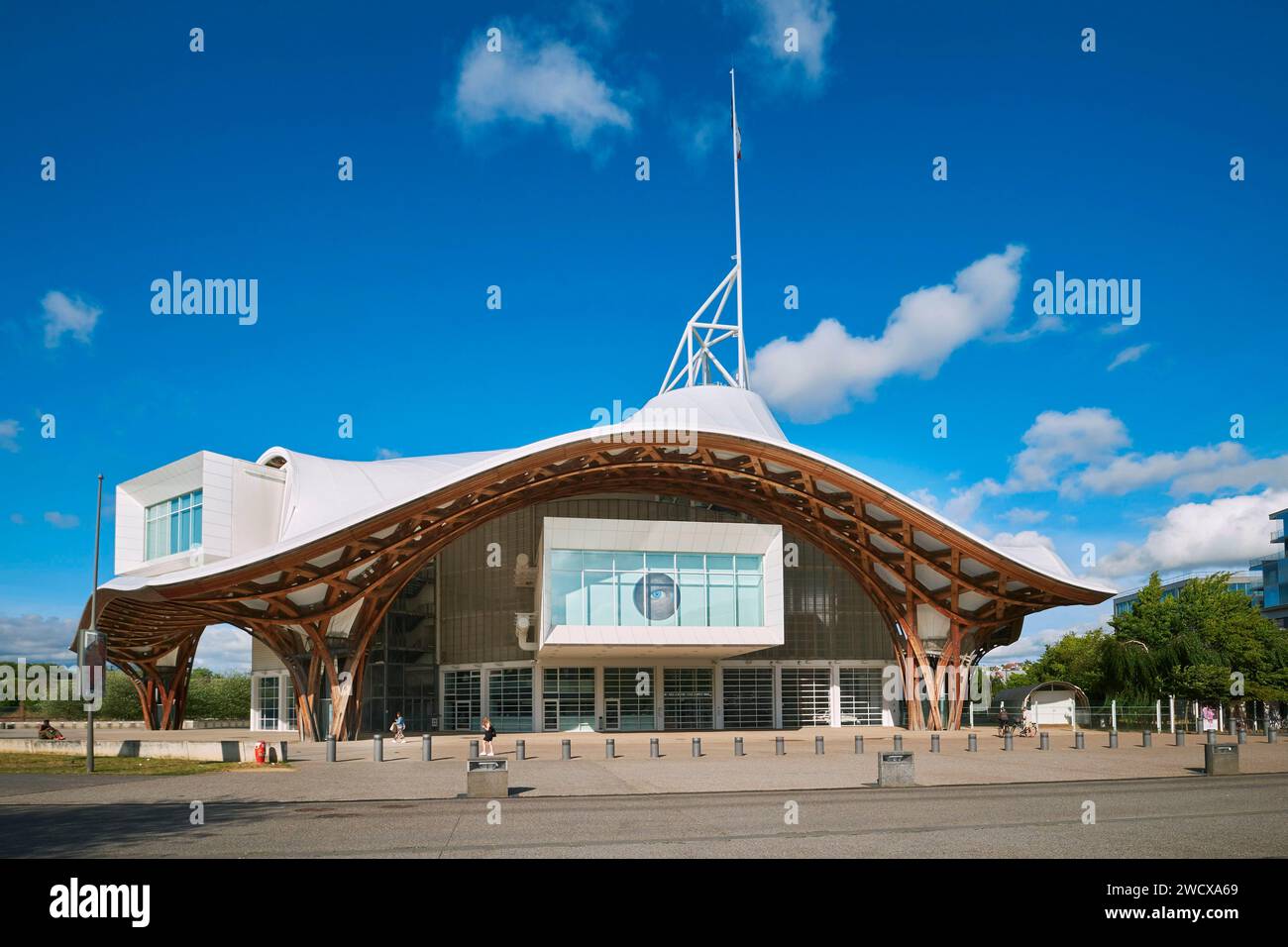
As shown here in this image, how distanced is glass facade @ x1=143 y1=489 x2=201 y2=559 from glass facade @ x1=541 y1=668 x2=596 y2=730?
1885cm

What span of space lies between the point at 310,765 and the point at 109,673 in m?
99.8

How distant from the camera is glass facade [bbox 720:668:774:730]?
58250 millimetres

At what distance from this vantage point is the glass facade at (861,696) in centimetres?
6044

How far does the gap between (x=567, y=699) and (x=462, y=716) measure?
699cm

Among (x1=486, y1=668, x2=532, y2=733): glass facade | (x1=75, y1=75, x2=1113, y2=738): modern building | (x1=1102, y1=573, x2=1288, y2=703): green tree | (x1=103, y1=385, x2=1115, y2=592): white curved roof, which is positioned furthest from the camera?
(x1=486, y1=668, x2=532, y2=733): glass facade

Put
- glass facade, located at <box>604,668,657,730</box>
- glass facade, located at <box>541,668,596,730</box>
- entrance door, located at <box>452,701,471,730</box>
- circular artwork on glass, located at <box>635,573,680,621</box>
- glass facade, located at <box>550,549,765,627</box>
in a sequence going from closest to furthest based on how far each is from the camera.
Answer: glass facade, located at <box>550,549,765,627</box>, circular artwork on glass, located at <box>635,573,680,621</box>, glass facade, located at <box>541,668,596,730</box>, glass facade, located at <box>604,668,657,730</box>, entrance door, located at <box>452,701,471,730</box>

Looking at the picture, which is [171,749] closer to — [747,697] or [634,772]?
[634,772]

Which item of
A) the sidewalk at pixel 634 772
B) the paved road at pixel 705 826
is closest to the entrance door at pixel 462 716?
the sidewalk at pixel 634 772

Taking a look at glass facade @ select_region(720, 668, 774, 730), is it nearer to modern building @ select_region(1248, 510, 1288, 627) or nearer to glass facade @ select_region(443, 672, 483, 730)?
glass facade @ select_region(443, 672, 483, 730)

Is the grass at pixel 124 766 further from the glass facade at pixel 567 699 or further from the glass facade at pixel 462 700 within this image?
the glass facade at pixel 462 700

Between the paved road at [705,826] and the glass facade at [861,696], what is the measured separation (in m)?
38.9

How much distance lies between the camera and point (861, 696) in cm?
6088

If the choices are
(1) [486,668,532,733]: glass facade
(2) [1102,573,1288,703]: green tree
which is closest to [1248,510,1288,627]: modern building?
(2) [1102,573,1288,703]: green tree
